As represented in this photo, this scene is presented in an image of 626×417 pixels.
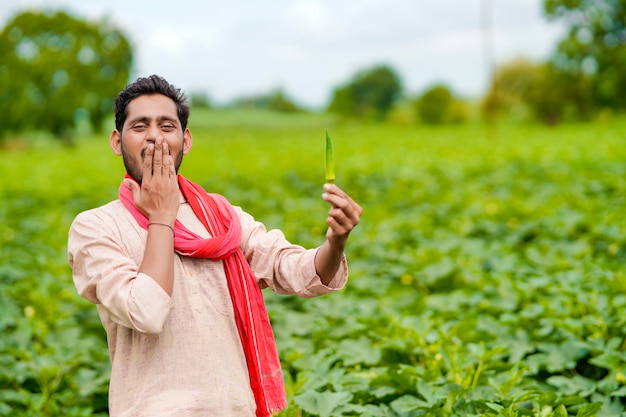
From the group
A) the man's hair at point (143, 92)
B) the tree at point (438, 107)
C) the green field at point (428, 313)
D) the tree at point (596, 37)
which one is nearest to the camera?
the man's hair at point (143, 92)

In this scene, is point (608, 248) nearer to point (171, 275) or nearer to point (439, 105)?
point (171, 275)

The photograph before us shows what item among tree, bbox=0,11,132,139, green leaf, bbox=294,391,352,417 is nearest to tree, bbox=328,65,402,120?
tree, bbox=0,11,132,139

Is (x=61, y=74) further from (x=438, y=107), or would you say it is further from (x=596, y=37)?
(x=438, y=107)

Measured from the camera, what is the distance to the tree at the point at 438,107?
5756 cm

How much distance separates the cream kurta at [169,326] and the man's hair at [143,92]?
23 cm

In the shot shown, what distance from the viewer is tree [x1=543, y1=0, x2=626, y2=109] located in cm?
3316

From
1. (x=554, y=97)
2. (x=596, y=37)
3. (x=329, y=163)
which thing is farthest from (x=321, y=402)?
(x=554, y=97)

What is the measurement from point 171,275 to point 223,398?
34cm

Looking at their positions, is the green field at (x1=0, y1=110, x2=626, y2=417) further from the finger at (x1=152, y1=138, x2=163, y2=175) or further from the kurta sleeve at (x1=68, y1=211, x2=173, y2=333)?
the finger at (x1=152, y1=138, x2=163, y2=175)

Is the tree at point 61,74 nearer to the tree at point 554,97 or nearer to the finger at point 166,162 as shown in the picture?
the tree at point 554,97

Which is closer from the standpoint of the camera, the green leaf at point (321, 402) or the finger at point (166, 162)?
the finger at point (166, 162)

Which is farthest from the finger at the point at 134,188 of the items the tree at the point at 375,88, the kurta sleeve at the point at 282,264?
the tree at the point at 375,88

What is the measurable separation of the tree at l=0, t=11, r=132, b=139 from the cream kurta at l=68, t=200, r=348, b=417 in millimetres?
34691

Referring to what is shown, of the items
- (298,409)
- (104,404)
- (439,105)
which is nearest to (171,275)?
(298,409)
